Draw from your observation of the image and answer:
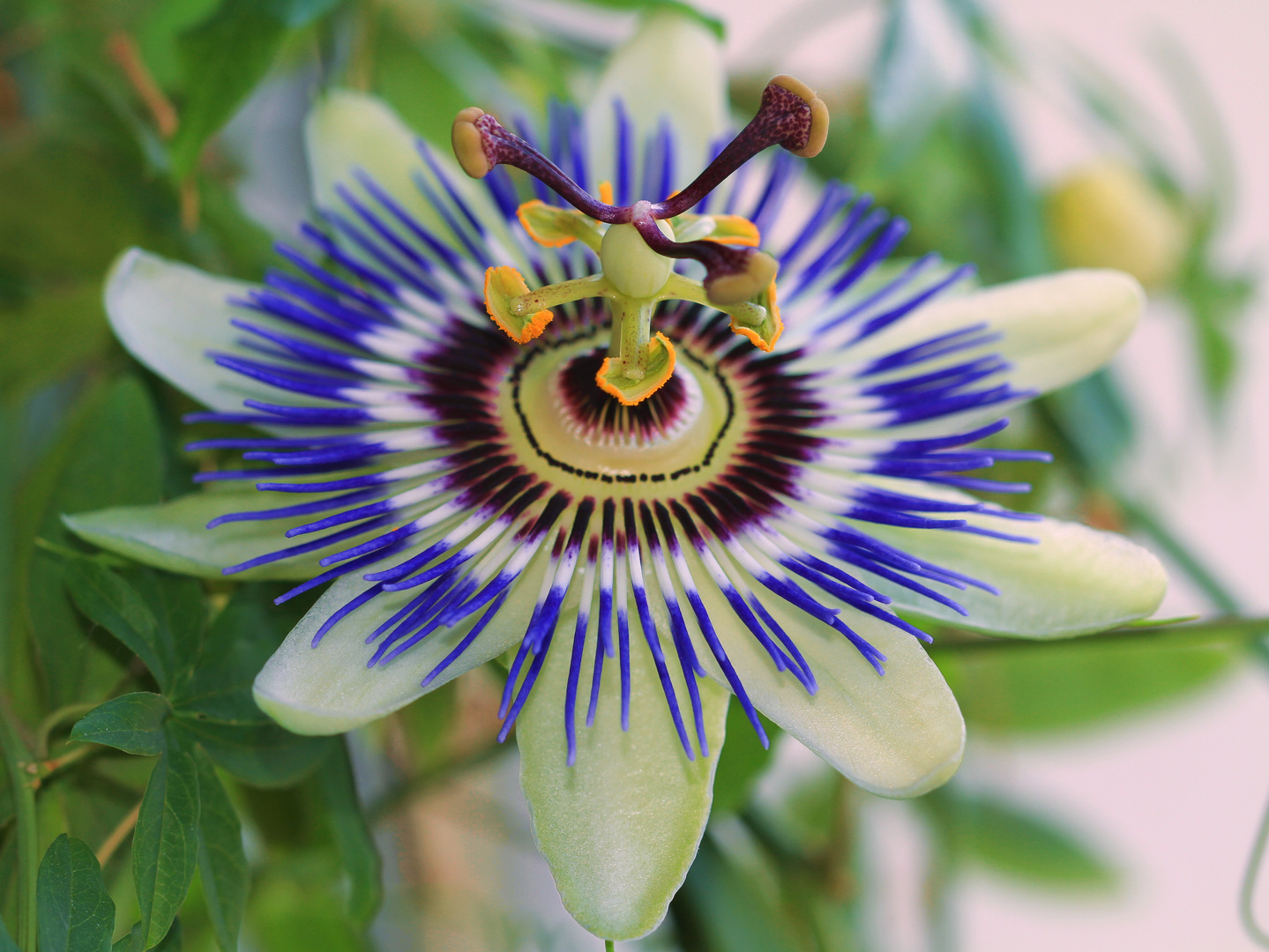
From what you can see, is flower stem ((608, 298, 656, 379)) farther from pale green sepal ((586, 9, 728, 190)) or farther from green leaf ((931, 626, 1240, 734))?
green leaf ((931, 626, 1240, 734))

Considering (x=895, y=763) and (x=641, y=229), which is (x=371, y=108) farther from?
(x=895, y=763)

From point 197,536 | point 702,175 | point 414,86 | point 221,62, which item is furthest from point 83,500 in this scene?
point 414,86

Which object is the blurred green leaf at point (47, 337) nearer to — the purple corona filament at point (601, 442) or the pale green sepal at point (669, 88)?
the purple corona filament at point (601, 442)

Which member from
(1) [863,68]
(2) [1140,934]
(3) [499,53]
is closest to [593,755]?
(3) [499,53]

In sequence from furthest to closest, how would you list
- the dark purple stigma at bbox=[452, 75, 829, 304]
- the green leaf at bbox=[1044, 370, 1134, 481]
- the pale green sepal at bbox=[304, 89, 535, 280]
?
the green leaf at bbox=[1044, 370, 1134, 481], the pale green sepal at bbox=[304, 89, 535, 280], the dark purple stigma at bbox=[452, 75, 829, 304]

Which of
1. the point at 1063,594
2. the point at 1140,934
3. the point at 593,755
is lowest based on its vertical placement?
the point at 1140,934

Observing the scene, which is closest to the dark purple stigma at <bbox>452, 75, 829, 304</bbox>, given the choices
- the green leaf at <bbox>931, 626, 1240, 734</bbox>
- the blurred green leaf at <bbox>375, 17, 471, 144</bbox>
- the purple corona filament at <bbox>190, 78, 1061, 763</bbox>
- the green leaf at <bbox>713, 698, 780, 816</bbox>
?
the purple corona filament at <bbox>190, 78, 1061, 763</bbox>

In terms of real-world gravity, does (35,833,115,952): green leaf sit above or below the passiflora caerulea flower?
below
